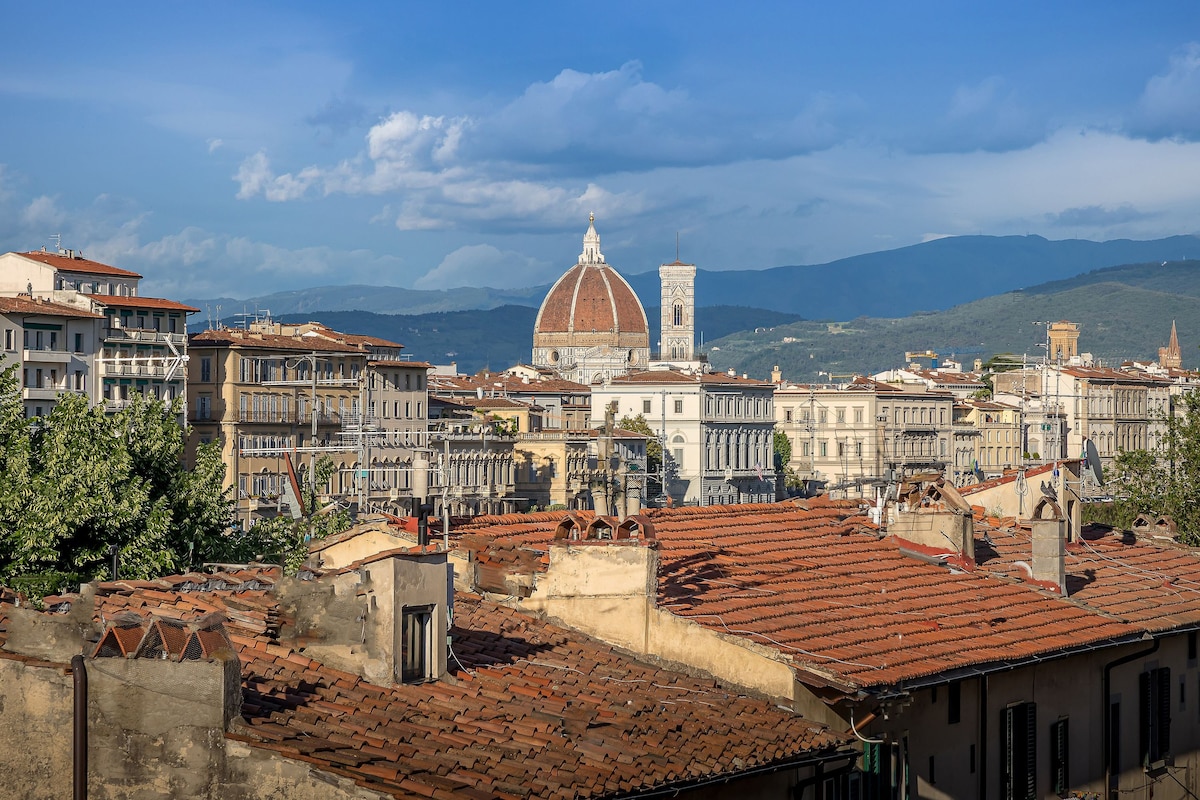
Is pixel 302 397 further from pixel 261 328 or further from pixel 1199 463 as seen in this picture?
pixel 1199 463

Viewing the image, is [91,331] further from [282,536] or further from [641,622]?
[641,622]

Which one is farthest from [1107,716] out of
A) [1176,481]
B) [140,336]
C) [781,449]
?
[781,449]

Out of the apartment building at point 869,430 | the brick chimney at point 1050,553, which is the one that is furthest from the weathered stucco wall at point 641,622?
the apartment building at point 869,430

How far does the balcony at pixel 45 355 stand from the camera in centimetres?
8756

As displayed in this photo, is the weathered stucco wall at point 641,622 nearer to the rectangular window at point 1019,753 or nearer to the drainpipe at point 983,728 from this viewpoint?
the drainpipe at point 983,728

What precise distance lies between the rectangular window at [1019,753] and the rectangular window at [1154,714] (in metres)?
3.24

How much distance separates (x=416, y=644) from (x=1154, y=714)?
1169 cm

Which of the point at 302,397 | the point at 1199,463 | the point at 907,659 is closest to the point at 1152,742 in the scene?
the point at 907,659

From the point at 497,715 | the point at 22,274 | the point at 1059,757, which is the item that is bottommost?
the point at 1059,757

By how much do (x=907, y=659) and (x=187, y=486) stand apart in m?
20.7

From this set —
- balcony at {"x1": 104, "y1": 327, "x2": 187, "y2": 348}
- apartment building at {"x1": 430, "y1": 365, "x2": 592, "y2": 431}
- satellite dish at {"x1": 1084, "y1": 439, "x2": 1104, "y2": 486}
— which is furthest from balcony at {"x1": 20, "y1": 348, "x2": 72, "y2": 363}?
apartment building at {"x1": 430, "y1": 365, "x2": 592, "y2": 431}

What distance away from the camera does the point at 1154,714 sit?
2305cm

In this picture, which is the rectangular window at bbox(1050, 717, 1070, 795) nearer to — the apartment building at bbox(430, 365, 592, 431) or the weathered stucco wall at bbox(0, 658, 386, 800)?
the weathered stucco wall at bbox(0, 658, 386, 800)

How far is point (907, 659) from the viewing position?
17.1 m
